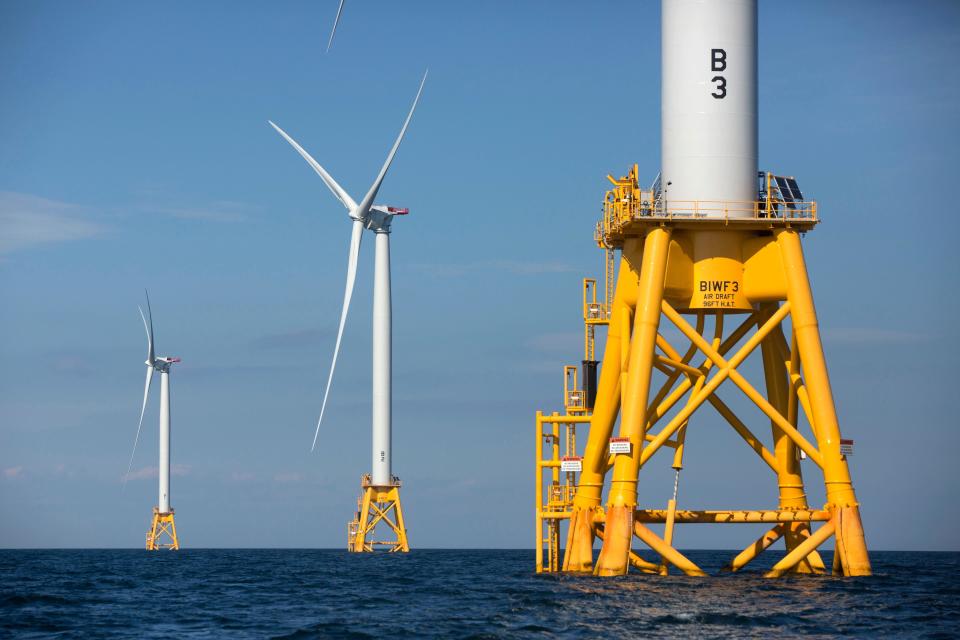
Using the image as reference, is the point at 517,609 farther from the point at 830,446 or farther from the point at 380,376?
the point at 380,376

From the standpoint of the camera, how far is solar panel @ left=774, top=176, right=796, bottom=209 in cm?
5806

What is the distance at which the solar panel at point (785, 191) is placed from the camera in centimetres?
5806

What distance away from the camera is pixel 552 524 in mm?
69312

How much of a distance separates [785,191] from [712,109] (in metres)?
4.40

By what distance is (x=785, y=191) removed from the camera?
58.4m

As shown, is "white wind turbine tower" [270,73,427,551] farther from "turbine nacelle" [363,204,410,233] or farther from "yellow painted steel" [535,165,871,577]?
"yellow painted steel" [535,165,871,577]

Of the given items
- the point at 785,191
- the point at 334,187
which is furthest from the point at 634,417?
the point at 334,187

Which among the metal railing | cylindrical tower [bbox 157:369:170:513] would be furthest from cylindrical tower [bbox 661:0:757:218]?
cylindrical tower [bbox 157:369:170:513]

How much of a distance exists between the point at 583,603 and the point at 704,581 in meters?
9.71

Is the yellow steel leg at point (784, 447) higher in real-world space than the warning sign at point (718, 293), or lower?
lower

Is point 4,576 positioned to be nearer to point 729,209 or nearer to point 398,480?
point 398,480

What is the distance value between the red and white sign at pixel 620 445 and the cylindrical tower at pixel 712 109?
9999mm

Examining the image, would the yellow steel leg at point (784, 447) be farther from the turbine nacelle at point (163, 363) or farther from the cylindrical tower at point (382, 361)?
the turbine nacelle at point (163, 363)

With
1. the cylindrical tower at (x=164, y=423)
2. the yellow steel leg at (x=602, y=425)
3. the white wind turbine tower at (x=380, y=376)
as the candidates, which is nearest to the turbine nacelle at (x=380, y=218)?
the white wind turbine tower at (x=380, y=376)
